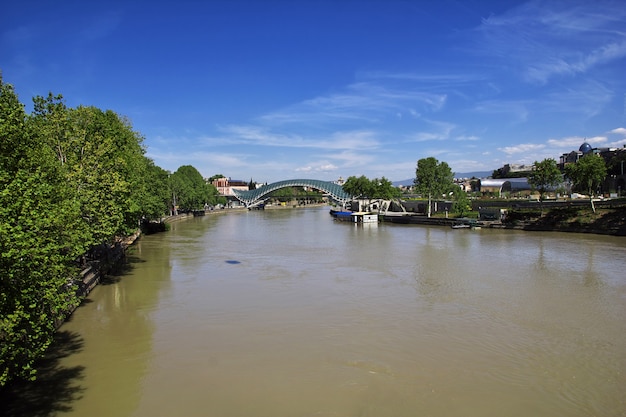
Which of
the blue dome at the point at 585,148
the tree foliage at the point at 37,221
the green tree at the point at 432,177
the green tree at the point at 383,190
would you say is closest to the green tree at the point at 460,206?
the green tree at the point at 432,177

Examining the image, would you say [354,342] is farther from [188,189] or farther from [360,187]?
[360,187]

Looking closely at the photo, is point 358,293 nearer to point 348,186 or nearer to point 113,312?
point 113,312

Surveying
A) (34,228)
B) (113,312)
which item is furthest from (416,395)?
(113,312)

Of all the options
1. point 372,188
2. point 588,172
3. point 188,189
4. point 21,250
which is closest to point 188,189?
point 188,189

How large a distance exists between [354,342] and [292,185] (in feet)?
284

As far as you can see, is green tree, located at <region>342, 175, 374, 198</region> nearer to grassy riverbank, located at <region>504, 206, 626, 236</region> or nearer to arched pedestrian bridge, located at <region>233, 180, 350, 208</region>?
arched pedestrian bridge, located at <region>233, 180, 350, 208</region>

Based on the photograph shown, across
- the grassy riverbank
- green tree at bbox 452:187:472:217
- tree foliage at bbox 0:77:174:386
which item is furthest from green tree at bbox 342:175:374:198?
tree foliage at bbox 0:77:174:386

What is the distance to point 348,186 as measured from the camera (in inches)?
3123

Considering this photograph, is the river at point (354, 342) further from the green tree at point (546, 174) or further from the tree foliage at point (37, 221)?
the green tree at point (546, 174)

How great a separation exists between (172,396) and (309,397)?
7.28 ft

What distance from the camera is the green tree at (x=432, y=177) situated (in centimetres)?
4709

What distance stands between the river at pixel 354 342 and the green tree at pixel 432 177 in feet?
94.6

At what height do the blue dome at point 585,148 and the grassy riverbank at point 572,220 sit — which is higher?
the blue dome at point 585,148

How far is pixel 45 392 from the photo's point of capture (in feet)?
22.9
